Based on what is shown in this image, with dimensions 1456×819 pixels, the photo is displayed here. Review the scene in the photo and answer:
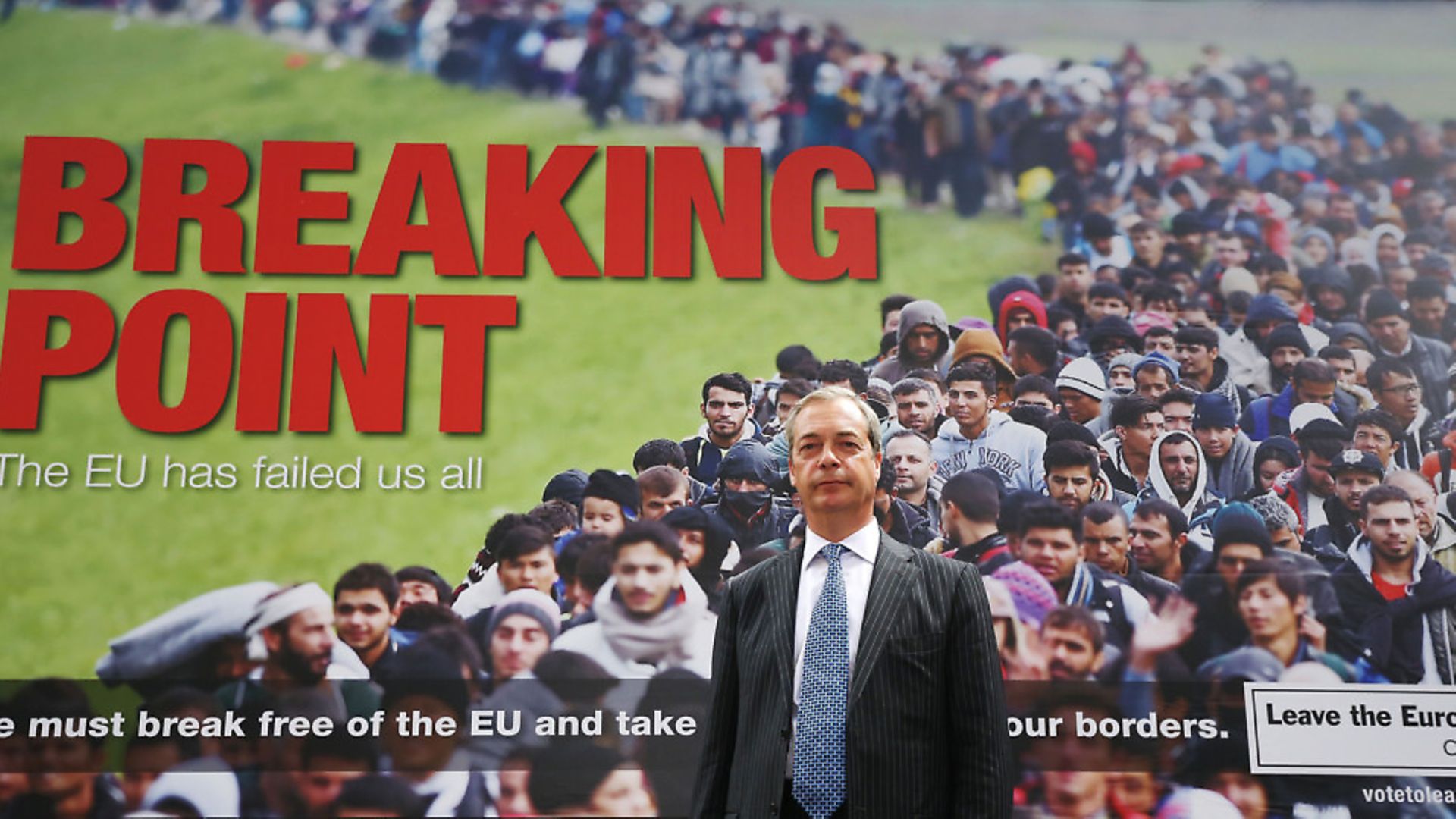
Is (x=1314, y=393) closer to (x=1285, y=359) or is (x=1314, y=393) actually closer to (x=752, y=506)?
(x=1285, y=359)

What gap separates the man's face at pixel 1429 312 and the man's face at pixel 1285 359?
0.41 m

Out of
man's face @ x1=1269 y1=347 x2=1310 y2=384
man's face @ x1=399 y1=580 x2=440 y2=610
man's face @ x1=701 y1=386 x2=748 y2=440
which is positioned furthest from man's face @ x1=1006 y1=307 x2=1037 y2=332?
man's face @ x1=399 y1=580 x2=440 y2=610

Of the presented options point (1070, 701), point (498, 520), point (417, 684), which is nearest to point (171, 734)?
point (417, 684)

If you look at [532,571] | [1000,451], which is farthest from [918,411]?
[532,571]

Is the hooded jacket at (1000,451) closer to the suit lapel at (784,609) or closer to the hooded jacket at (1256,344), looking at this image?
the hooded jacket at (1256,344)

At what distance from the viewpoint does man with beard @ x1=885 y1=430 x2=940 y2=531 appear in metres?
3.61

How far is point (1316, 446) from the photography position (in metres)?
3.74

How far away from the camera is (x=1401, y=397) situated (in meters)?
3.84

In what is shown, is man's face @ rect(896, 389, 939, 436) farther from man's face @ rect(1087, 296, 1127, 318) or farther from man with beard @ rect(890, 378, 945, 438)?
man's face @ rect(1087, 296, 1127, 318)

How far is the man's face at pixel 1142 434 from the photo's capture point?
12.1ft

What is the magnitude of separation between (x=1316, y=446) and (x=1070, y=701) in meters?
1.11

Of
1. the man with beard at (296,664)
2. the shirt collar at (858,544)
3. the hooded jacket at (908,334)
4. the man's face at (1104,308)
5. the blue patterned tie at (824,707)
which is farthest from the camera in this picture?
the man's face at (1104,308)

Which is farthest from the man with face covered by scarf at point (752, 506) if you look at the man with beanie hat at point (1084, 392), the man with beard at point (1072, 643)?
the man with beanie hat at point (1084, 392)

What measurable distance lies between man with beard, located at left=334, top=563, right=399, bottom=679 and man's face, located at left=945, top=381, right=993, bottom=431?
172 cm
